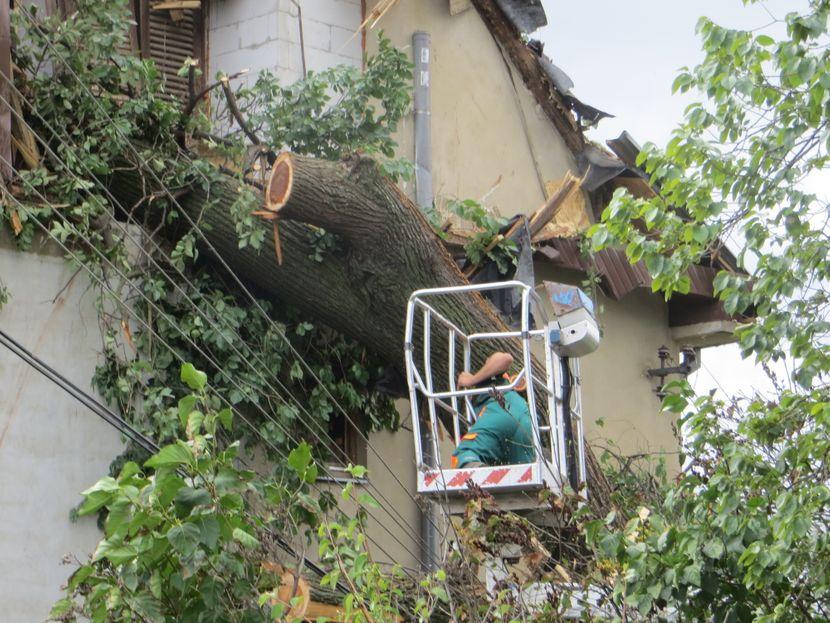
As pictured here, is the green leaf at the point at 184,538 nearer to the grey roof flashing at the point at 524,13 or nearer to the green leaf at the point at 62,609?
the green leaf at the point at 62,609

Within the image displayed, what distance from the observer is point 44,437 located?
11.1 metres

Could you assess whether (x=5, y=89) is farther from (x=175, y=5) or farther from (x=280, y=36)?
(x=280, y=36)

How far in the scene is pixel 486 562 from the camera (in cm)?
772

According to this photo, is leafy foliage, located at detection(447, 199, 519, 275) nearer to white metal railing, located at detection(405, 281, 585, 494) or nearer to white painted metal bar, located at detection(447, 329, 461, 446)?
white metal railing, located at detection(405, 281, 585, 494)

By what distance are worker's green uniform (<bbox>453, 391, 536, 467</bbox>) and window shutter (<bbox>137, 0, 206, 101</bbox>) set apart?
527 centimetres

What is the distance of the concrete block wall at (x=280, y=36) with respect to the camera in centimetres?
1335

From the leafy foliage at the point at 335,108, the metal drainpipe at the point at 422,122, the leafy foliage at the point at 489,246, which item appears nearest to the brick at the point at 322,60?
the metal drainpipe at the point at 422,122

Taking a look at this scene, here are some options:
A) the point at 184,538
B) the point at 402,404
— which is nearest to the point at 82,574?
the point at 184,538

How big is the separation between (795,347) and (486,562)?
193 cm

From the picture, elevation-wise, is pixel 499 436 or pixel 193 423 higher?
pixel 499 436

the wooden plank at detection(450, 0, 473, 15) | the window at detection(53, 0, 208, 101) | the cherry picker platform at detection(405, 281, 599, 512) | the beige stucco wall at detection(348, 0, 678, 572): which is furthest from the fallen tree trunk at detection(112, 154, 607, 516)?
the wooden plank at detection(450, 0, 473, 15)

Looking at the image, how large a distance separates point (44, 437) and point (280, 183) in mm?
2619

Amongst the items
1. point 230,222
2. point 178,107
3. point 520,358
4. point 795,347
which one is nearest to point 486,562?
point 795,347

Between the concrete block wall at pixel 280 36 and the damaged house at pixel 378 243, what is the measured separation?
0.05 feet
